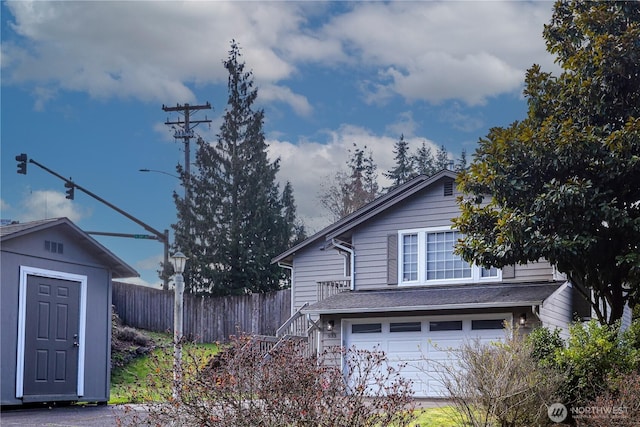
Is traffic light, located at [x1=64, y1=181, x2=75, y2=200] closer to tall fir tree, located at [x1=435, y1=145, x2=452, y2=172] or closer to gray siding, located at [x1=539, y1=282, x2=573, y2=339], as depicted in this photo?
gray siding, located at [x1=539, y1=282, x2=573, y2=339]

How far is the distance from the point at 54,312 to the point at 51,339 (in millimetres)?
Answer: 524

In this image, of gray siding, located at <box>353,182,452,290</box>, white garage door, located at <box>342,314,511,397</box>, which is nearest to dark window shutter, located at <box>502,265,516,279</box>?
white garage door, located at <box>342,314,511,397</box>

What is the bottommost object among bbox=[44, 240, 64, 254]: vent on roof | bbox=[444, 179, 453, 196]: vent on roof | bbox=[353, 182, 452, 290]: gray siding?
bbox=[44, 240, 64, 254]: vent on roof

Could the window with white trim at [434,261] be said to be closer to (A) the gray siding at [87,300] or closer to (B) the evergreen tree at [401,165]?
(A) the gray siding at [87,300]

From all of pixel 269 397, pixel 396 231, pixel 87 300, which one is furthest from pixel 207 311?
pixel 269 397

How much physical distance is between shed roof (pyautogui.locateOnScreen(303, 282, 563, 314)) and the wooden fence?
431 inches

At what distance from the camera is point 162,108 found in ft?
128

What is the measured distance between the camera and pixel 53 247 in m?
16.2

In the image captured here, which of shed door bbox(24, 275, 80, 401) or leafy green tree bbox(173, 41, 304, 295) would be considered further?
leafy green tree bbox(173, 41, 304, 295)

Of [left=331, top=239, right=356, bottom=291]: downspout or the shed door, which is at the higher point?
[left=331, top=239, right=356, bottom=291]: downspout

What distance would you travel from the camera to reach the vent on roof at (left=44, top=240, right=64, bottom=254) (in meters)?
16.1

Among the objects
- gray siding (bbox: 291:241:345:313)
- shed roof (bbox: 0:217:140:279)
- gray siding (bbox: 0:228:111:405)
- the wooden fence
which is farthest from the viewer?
the wooden fence

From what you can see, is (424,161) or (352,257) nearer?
(352,257)

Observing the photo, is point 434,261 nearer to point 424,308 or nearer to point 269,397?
point 424,308
